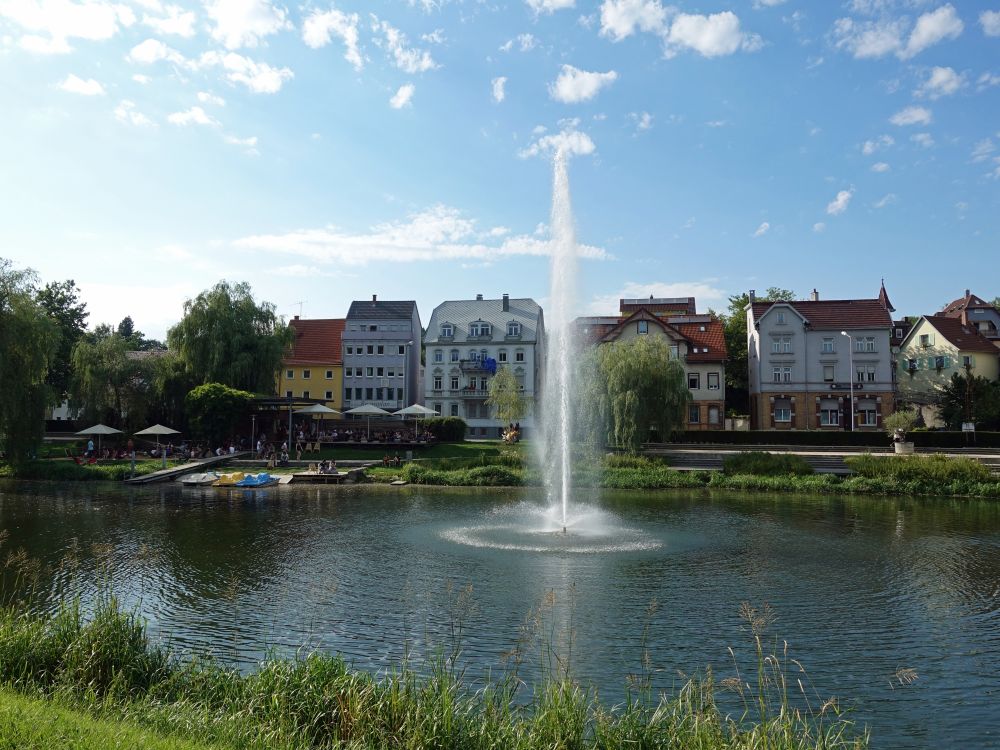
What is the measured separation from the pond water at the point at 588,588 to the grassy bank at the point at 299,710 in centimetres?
129

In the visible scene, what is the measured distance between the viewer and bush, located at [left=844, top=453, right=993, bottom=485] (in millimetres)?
38281

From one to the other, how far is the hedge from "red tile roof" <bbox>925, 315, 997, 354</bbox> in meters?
22.7

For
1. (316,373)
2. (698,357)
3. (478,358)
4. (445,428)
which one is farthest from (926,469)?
(316,373)

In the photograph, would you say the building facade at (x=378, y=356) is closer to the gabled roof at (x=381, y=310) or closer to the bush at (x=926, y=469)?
the gabled roof at (x=381, y=310)

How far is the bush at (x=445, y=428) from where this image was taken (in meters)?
62.5

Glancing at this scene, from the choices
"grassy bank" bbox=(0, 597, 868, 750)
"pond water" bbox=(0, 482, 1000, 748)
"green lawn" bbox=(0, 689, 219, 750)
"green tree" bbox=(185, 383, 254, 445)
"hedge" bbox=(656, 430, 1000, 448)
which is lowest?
"pond water" bbox=(0, 482, 1000, 748)

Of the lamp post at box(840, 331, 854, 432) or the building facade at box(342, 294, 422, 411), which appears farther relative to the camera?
the building facade at box(342, 294, 422, 411)

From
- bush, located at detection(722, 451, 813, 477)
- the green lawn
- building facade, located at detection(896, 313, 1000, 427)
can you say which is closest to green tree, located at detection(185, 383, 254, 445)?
bush, located at detection(722, 451, 813, 477)

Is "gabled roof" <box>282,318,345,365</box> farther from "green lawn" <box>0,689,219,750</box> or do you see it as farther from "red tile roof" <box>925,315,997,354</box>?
"green lawn" <box>0,689,219,750</box>

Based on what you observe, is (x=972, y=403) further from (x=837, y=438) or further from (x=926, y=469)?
(x=926, y=469)

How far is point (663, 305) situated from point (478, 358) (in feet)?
102

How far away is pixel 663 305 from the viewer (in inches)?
3866

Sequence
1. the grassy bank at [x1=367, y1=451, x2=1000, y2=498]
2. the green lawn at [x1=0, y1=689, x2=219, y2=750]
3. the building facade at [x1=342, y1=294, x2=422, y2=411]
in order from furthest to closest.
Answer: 1. the building facade at [x1=342, y1=294, x2=422, y2=411]
2. the grassy bank at [x1=367, y1=451, x2=1000, y2=498]
3. the green lawn at [x1=0, y1=689, x2=219, y2=750]

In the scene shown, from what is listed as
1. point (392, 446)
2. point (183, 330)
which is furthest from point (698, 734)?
point (183, 330)
